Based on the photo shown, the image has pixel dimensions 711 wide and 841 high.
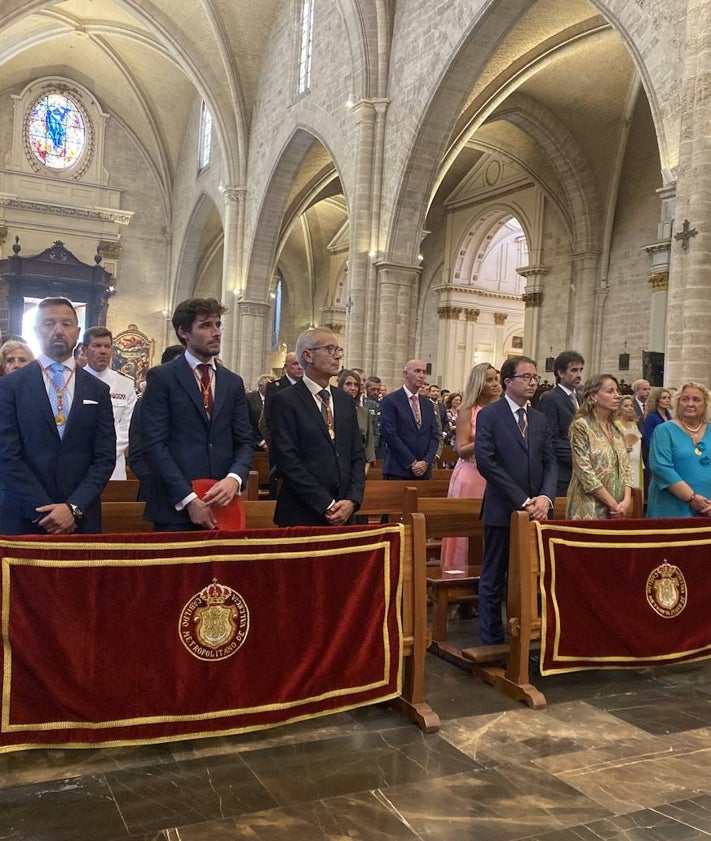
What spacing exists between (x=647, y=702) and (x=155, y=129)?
2623cm

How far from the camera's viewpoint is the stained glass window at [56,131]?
24.4 metres

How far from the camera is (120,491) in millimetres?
4980

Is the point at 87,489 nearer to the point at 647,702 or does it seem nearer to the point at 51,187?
the point at 647,702

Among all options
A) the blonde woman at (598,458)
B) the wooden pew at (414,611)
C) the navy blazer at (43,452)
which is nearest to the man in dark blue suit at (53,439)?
the navy blazer at (43,452)

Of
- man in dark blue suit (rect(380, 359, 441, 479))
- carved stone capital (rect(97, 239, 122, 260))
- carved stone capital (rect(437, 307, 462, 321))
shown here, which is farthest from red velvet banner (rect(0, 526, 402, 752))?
carved stone capital (rect(97, 239, 122, 260))

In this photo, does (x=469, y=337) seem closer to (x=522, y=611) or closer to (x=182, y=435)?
(x=522, y=611)

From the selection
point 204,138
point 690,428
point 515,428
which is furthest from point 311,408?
point 204,138

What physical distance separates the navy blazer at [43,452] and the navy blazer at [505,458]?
2.02 metres

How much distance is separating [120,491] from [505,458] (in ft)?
8.21

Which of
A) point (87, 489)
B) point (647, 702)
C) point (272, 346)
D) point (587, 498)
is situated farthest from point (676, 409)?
point (272, 346)

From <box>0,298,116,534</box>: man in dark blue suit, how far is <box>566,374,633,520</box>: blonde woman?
104 inches

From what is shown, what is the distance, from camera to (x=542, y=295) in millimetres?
19875

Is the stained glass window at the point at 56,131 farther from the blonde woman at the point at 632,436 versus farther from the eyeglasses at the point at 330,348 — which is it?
the eyeglasses at the point at 330,348

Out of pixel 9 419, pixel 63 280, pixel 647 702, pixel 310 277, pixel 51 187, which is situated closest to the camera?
pixel 9 419
